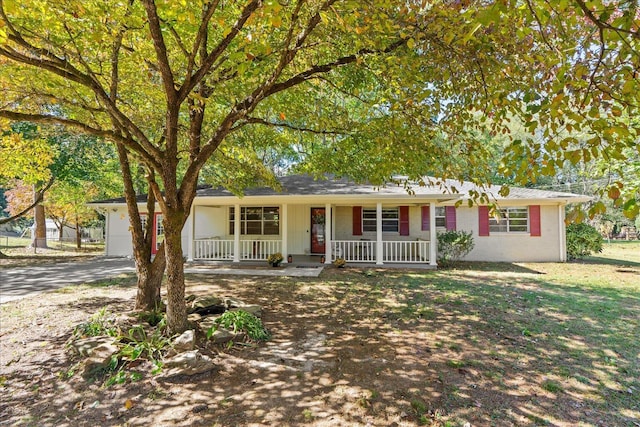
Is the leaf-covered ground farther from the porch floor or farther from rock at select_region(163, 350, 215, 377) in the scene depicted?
the porch floor

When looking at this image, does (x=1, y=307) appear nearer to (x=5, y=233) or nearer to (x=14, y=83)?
(x=14, y=83)

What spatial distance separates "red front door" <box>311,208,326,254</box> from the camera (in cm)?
1373

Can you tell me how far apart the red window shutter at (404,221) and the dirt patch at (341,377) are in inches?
291

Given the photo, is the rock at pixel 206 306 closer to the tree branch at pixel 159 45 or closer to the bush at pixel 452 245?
the tree branch at pixel 159 45

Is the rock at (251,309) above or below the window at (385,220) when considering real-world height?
below

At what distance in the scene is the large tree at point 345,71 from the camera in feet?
6.64

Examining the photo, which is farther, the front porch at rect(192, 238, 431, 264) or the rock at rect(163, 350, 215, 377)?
the front porch at rect(192, 238, 431, 264)

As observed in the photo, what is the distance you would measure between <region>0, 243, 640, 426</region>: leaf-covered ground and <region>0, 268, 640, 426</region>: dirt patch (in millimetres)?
16

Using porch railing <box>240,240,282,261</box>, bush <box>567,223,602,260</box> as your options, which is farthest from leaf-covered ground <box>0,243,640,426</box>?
bush <box>567,223,602,260</box>

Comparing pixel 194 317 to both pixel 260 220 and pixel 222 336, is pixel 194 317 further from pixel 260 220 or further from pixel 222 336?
pixel 260 220

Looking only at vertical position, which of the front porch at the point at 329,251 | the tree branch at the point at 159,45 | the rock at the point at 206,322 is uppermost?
the tree branch at the point at 159,45

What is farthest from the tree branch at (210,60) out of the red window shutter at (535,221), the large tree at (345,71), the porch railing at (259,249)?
the red window shutter at (535,221)

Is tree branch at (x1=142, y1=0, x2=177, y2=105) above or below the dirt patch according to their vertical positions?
above

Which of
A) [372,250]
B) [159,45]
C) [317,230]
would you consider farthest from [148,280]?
[317,230]
